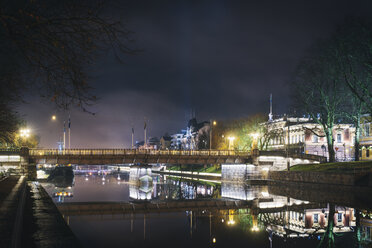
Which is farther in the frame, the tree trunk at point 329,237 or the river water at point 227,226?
the river water at point 227,226

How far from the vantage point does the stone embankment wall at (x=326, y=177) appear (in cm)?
4391

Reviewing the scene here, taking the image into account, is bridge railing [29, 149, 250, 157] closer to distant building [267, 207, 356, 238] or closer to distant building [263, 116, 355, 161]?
distant building [263, 116, 355, 161]

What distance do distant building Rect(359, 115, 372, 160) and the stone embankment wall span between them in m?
25.9

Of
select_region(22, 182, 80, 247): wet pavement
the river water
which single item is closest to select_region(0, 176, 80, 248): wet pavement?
select_region(22, 182, 80, 247): wet pavement

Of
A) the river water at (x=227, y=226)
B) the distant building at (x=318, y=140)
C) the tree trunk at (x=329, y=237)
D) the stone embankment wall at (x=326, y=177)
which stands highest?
→ the distant building at (x=318, y=140)

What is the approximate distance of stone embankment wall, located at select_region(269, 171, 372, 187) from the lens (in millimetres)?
43906

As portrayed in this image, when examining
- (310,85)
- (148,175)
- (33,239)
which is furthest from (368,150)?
(33,239)

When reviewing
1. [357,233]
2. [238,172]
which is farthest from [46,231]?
[238,172]

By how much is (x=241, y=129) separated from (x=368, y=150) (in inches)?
1356

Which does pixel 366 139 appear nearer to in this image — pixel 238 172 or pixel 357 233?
pixel 238 172

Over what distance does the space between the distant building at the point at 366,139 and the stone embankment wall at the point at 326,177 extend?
25.9 metres

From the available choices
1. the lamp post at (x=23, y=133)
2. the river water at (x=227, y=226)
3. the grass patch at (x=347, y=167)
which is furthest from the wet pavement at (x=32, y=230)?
the lamp post at (x=23, y=133)

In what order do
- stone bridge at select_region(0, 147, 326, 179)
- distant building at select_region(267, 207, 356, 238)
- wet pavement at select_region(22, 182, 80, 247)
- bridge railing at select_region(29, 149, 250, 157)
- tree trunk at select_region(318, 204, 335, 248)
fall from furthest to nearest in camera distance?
bridge railing at select_region(29, 149, 250, 157)
stone bridge at select_region(0, 147, 326, 179)
distant building at select_region(267, 207, 356, 238)
tree trunk at select_region(318, 204, 335, 248)
wet pavement at select_region(22, 182, 80, 247)

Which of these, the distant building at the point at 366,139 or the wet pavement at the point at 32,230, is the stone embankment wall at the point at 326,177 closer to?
the distant building at the point at 366,139
